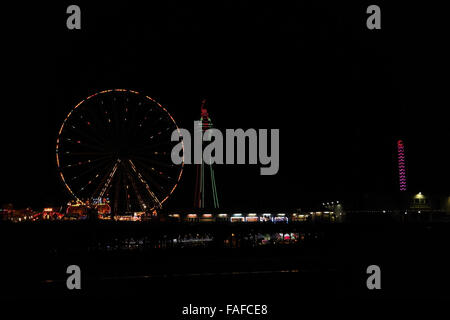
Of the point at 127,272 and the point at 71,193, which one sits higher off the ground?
the point at 71,193

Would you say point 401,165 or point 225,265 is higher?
point 401,165

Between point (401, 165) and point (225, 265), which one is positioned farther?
point (401, 165)

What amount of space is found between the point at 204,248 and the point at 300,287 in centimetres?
1082

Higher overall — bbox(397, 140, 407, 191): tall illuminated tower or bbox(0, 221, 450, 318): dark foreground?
bbox(397, 140, 407, 191): tall illuminated tower

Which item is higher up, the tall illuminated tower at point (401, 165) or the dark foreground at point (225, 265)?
the tall illuminated tower at point (401, 165)

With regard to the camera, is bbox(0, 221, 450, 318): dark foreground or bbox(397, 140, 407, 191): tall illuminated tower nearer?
bbox(0, 221, 450, 318): dark foreground

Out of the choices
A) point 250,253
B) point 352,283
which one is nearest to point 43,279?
point 250,253

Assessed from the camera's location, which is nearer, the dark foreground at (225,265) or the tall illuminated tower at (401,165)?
the dark foreground at (225,265)

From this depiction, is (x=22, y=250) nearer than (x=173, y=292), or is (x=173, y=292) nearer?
(x=173, y=292)
